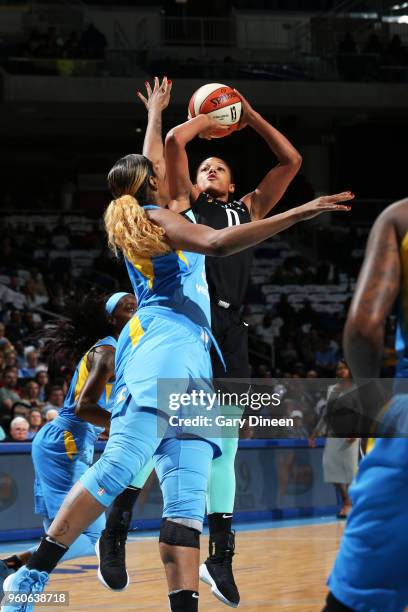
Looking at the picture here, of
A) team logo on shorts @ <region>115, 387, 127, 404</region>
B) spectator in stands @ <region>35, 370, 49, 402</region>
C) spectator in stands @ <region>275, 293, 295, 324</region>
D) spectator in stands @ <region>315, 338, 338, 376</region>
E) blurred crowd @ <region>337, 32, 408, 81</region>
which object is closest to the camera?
team logo on shorts @ <region>115, 387, 127, 404</region>

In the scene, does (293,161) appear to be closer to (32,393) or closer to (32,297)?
(32,393)

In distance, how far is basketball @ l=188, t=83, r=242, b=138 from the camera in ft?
17.4

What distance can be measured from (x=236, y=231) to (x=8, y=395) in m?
7.89

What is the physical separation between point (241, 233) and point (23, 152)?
25.4 metres

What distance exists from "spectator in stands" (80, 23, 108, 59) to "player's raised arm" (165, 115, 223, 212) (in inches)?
652

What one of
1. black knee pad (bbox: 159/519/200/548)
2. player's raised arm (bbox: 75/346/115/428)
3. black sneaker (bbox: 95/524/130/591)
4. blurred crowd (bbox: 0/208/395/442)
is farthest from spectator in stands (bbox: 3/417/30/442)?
black knee pad (bbox: 159/519/200/548)

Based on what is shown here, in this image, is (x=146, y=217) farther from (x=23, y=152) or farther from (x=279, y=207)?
(x=23, y=152)

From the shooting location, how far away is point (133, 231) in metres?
4.18

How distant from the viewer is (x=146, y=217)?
4.25m

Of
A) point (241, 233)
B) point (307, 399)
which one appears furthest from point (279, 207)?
point (241, 233)

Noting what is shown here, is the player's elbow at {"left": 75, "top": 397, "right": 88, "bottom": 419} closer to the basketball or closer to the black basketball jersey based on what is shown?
the black basketball jersey

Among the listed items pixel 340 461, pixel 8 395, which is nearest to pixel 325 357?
pixel 340 461

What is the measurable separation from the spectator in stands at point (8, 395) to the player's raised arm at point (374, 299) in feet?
28.6

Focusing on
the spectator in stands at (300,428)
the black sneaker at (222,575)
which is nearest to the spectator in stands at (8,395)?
the spectator in stands at (300,428)
